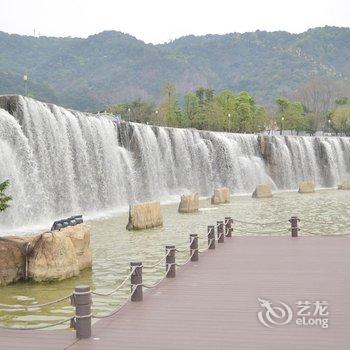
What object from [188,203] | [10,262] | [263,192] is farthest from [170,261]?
[263,192]

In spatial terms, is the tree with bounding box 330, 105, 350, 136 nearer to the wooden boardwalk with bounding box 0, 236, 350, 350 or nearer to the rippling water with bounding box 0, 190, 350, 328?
the rippling water with bounding box 0, 190, 350, 328

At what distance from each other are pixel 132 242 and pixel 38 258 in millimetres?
6797

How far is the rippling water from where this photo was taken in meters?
10.8

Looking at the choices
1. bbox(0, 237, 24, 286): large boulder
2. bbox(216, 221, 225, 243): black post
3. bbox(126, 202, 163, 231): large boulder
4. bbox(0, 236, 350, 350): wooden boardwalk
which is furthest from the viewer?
bbox(126, 202, 163, 231): large boulder

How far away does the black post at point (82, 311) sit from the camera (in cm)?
770

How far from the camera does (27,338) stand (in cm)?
776

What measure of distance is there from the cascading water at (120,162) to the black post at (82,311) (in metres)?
18.7

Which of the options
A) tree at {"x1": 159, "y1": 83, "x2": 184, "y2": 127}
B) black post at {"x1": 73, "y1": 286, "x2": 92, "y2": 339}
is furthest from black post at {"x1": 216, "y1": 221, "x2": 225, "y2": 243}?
tree at {"x1": 159, "y1": 83, "x2": 184, "y2": 127}

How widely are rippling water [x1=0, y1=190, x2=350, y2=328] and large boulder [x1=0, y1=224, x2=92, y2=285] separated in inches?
10.1

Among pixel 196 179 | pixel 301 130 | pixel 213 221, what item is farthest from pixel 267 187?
pixel 301 130

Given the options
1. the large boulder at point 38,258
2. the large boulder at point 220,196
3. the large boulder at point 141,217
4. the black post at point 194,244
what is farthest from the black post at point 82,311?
the large boulder at point 220,196

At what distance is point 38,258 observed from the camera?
13289 millimetres

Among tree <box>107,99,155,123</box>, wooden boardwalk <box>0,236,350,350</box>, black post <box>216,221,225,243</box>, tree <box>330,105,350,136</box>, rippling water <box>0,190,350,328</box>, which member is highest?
tree <box>107,99,155,123</box>

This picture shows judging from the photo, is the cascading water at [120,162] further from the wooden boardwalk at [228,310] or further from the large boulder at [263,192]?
the wooden boardwalk at [228,310]
